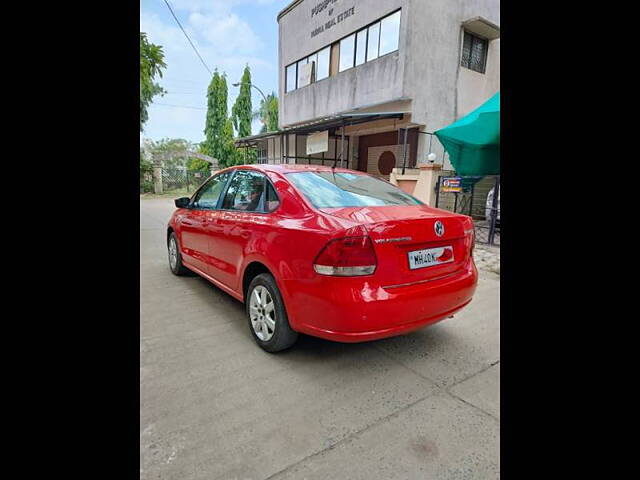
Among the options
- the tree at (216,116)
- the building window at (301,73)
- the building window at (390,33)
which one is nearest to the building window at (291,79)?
the building window at (301,73)

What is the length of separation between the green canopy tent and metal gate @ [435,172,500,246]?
12.6 inches

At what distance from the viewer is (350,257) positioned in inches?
88.3

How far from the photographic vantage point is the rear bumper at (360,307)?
225 cm

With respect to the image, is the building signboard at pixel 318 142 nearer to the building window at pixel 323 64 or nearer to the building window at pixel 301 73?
the building window at pixel 323 64

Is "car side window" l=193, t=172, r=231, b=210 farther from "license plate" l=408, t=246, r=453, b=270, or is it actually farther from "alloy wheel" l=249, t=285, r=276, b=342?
"license plate" l=408, t=246, r=453, b=270

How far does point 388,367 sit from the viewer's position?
8.66 ft

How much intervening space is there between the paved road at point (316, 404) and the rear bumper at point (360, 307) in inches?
14.7

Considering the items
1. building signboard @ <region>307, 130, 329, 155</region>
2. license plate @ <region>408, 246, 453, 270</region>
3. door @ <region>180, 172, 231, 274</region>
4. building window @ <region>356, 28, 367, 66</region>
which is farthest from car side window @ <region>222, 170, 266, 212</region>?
building window @ <region>356, 28, 367, 66</region>

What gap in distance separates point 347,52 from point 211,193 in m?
12.0

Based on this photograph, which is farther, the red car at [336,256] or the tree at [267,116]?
the tree at [267,116]

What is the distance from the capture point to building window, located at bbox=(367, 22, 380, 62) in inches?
498

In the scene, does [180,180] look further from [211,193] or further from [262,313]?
[262,313]
